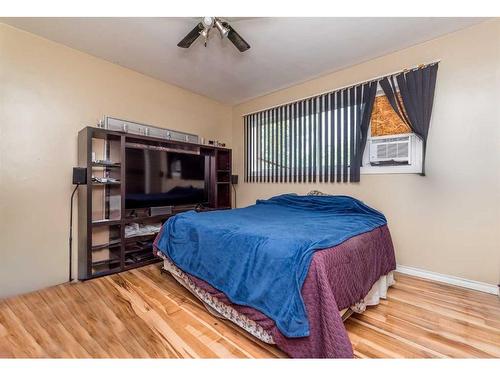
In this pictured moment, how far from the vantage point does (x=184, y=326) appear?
5.26 ft

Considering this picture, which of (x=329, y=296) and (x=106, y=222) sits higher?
(x=106, y=222)

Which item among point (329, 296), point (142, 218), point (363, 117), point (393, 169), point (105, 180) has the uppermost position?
point (363, 117)

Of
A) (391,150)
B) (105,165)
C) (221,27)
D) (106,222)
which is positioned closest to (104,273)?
(106,222)

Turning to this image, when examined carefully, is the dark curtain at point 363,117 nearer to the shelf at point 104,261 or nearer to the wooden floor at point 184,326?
the wooden floor at point 184,326

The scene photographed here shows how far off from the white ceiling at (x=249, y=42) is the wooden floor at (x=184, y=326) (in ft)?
8.08

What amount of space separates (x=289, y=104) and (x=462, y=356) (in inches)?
123

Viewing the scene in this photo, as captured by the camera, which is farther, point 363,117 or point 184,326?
point 363,117

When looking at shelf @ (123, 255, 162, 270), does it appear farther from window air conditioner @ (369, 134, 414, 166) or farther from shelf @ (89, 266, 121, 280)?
window air conditioner @ (369, 134, 414, 166)

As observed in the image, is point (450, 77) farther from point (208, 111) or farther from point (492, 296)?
point (208, 111)

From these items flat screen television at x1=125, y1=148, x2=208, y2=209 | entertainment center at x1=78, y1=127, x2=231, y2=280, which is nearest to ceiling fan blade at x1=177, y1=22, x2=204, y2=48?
entertainment center at x1=78, y1=127, x2=231, y2=280

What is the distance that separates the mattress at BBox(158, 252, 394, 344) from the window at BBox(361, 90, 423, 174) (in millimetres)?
1176

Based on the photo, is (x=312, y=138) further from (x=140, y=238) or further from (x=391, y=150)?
(x=140, y=238)

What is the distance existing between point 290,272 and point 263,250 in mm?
228

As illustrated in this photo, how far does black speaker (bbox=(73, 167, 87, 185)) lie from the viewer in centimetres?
228
